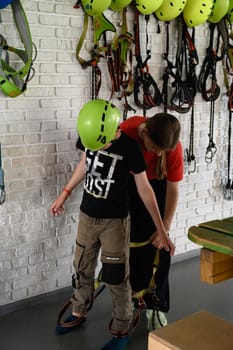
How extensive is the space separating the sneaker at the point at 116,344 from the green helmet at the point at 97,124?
1098 mm

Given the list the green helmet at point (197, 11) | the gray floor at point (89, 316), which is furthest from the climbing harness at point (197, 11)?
the gray floor at point (89, 316)

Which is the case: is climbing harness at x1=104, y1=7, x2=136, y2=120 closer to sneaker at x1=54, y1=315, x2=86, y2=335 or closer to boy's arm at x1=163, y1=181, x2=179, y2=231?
boy's arm at x1=163, y1=181, x2=179, y2=231

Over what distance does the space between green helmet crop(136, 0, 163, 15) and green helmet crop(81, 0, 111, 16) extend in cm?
34

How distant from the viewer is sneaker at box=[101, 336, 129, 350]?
8.82 feet

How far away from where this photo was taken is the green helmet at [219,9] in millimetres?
3626

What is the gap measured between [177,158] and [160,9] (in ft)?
3.98

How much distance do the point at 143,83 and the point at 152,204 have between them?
1207mm

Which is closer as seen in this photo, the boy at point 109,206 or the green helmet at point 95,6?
the boy at point 109,206

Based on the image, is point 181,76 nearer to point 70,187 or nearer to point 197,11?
point 197,11

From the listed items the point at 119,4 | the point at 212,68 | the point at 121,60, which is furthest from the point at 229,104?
the point at 119,4

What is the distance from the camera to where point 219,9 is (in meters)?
3.65

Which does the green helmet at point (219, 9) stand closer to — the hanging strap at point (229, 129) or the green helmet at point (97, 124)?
the hanging strap at point (229, 129)

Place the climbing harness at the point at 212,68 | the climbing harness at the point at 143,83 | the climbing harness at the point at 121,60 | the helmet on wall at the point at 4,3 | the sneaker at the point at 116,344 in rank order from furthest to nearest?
the climbing harness at the point at 212,68 → the climbing harness at the point at 143,83 → the climbing harness at the point at 121,60 → the sneaker at the point at 116,344 → the helmet on wall at the point at 4,3

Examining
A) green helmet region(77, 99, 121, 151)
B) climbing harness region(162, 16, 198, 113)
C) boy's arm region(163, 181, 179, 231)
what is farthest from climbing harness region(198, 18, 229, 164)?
green helmet region(77, 99, 121, 151)
